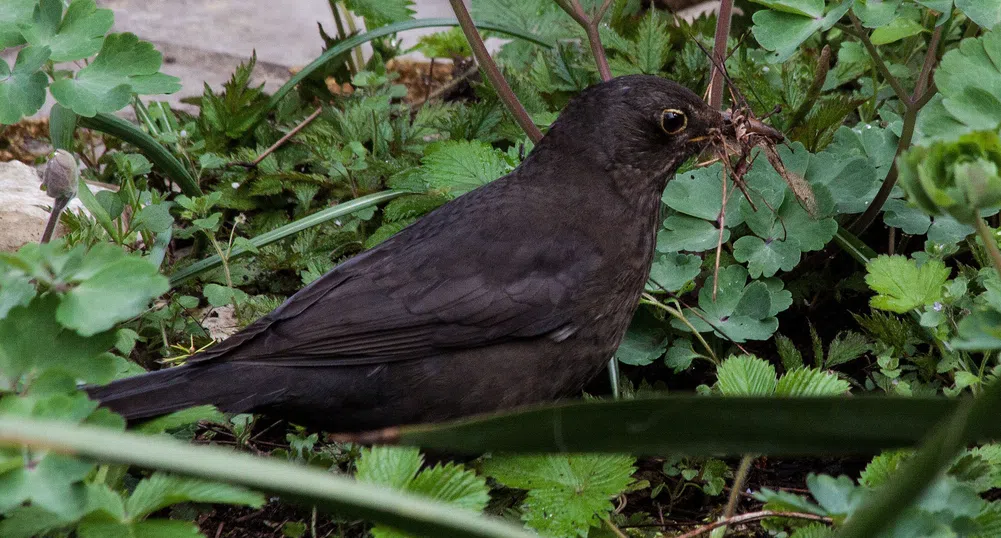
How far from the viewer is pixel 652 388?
129 inches

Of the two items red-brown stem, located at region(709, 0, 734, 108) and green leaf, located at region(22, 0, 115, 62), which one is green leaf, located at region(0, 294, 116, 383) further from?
red-brown stem, located at region(709, 0, 734, 108)

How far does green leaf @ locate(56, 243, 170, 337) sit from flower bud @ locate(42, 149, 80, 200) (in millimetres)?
943

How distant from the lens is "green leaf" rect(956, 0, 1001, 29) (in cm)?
269

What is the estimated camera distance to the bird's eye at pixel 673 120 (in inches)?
123

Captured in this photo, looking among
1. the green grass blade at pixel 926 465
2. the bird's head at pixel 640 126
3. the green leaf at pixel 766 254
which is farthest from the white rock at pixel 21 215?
the green grass blade at pixel 926 465

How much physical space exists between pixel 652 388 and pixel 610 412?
1.77 meters

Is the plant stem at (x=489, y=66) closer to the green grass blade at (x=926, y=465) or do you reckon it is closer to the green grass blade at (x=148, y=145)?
the green grass blade at (x=148, y=145)

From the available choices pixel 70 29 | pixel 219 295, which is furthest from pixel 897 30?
pixel 70 29

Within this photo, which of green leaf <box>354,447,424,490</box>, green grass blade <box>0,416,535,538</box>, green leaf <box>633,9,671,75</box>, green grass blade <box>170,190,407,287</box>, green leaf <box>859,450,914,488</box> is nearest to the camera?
green grass blade <box>0,416,535,538</box>

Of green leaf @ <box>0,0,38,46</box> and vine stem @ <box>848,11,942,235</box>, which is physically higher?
green leaf @ <box>0,0,38,46</box>

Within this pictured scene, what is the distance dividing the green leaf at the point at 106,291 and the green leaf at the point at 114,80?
1.17 m

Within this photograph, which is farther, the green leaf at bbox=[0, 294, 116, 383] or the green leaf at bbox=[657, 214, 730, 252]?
the green leaf at bbox=[657, 214, 730, 252]

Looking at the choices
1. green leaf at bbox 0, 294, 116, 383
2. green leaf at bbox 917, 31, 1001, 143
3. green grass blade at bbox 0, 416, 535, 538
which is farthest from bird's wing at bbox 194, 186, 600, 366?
green grass blade at bbox 0, 416, 535, 538

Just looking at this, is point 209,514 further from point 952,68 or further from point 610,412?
point 952,68
